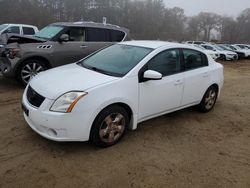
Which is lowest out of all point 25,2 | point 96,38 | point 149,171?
point 149,171

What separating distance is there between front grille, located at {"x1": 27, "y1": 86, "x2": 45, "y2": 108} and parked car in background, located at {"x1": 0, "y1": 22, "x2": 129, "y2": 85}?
2869mm

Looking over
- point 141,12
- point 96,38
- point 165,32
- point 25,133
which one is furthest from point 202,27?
point 25,133

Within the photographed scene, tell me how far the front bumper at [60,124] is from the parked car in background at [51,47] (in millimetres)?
3313

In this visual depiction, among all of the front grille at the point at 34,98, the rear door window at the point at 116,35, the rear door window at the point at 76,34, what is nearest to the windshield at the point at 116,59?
the front grille at the point at 34,98

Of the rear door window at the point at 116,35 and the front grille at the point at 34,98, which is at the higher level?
the rear door window at the point at 116,35

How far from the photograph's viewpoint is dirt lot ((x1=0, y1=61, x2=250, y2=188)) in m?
2.91

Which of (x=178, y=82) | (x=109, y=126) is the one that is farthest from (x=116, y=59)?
(x=109, y=126)

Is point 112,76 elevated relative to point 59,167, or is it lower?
elevated

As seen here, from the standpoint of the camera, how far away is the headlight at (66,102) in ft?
10.2

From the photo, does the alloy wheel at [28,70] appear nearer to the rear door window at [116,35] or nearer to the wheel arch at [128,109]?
the rear door window at [116,35]

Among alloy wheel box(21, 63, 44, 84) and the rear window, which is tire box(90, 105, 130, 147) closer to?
alloy wheel box(21, 63, 44, 84)

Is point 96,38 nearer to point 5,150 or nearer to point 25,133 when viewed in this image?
point 25,133

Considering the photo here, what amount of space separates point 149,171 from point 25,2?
31.4 metres

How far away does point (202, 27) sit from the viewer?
2534 inches
